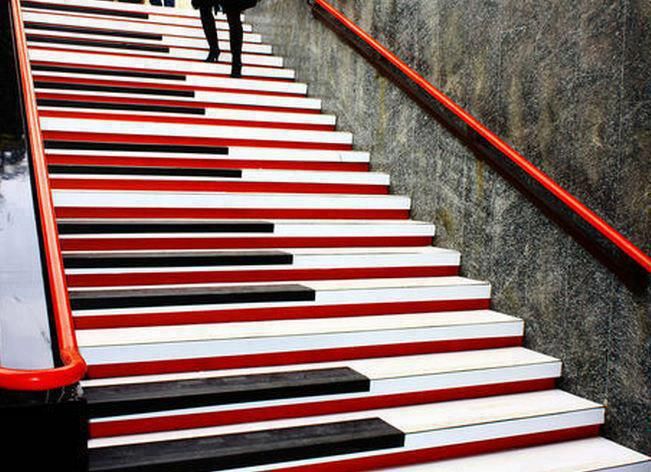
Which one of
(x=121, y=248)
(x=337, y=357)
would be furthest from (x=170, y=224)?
(x=337, y=357)

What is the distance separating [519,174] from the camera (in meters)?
3.39

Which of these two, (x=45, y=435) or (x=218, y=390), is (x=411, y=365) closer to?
(x=218, y=390)

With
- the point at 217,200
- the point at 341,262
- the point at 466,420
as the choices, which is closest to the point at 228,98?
the point at 217,200

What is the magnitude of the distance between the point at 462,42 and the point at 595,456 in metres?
2.28

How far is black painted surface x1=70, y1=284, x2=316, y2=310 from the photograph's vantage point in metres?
2.96

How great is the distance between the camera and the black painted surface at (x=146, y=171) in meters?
3.83

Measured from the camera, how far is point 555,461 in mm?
2771

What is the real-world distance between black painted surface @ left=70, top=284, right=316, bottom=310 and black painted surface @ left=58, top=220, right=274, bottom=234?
1.57 ft

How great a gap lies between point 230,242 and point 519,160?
1494mm

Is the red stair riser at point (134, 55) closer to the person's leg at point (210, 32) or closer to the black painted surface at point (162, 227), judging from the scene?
the person's leg at point (210, 32)

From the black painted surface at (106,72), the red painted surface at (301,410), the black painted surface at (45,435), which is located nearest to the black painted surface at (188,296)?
the red painted surface at (301,410)

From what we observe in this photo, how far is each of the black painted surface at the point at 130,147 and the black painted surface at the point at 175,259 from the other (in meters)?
1.04

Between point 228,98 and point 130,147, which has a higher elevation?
point 228,98

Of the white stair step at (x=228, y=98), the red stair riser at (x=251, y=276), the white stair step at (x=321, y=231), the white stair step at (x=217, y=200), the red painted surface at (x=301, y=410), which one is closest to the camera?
the red painted surface at (x=301, y=410)
